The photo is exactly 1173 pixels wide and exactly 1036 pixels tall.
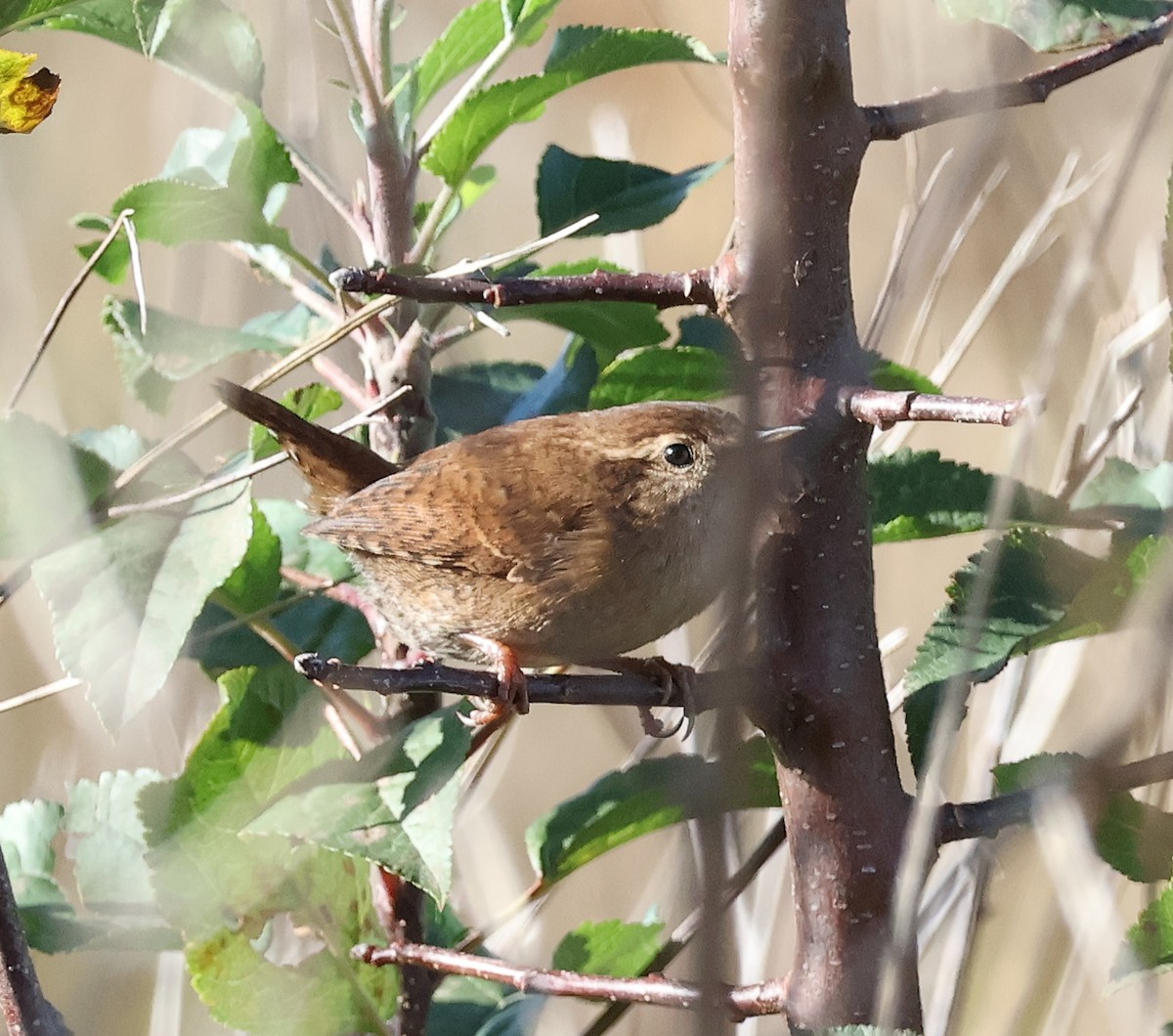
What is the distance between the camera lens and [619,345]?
157 cm

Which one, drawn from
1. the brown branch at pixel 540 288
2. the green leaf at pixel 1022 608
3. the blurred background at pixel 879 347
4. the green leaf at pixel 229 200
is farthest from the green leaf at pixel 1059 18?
the green leaf at pixel 229 200

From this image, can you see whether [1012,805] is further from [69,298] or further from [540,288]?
[69,298]

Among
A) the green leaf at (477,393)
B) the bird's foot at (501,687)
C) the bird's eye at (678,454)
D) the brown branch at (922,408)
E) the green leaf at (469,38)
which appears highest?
the green leaf at (469,38)

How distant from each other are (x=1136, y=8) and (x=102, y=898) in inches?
57.3

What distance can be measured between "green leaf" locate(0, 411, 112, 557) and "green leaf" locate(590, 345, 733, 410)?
630 millimetres

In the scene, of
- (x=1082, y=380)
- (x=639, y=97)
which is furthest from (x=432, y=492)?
(x=639, y=97)

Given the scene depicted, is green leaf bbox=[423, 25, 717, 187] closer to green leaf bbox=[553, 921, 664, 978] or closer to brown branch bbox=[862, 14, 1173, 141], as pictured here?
brown branch bbox=[862, 14, 1173, 141]

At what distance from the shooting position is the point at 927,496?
135cm

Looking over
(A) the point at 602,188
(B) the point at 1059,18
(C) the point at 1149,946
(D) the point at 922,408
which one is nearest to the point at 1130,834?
(C) the point at 1149,946

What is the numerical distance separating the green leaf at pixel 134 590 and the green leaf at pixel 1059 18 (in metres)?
0.86

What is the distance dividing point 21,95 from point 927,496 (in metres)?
0.96

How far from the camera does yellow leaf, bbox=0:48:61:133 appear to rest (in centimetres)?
107

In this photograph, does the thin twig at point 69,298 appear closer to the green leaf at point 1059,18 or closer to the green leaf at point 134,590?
the green leaf at point 134,590

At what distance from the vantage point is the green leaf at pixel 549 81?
1.43 meters
